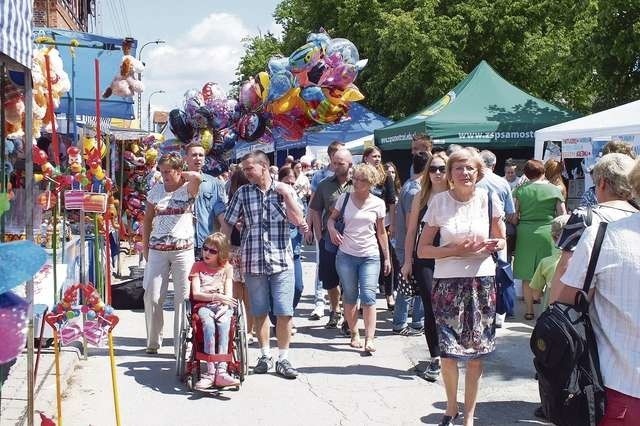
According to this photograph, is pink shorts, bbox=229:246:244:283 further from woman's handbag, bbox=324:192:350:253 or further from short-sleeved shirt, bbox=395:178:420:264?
short-sleeved shirt, bbox=395:178:420:264

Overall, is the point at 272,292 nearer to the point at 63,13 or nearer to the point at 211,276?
the point at 211,276

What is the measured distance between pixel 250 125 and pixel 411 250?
560 cm

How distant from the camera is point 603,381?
2.90m

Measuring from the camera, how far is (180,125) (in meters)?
10.8

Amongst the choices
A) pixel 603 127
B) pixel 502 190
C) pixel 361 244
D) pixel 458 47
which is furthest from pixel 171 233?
pixel 458 47

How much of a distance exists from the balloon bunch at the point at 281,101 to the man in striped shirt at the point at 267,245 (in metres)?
4.41

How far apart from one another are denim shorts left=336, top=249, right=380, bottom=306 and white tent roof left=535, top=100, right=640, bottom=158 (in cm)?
402

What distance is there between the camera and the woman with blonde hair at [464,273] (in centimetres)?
479

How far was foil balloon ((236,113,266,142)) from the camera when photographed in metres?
11.1

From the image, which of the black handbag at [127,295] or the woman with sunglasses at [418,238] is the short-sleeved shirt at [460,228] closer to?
the woman with sunglasses at [418,238]

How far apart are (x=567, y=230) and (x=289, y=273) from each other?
3152 mm

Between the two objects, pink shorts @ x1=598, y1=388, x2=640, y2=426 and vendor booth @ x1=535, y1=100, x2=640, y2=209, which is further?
vendor booth @ x1=535, y1=100, x2=640, y2=209

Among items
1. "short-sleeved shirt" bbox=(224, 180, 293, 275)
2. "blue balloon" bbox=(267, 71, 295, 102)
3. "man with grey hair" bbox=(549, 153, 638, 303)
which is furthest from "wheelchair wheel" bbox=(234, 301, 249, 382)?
"blue balloon" bbox=(267, 71, 295, 102)

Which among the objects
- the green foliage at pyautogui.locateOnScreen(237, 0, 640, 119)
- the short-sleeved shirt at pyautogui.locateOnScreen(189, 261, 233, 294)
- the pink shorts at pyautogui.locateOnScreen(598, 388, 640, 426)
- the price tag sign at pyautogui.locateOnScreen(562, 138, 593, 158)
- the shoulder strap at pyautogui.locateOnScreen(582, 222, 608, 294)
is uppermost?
the green foliage at pyautogui.locateOnScreen(237, 0, 640, 119)
